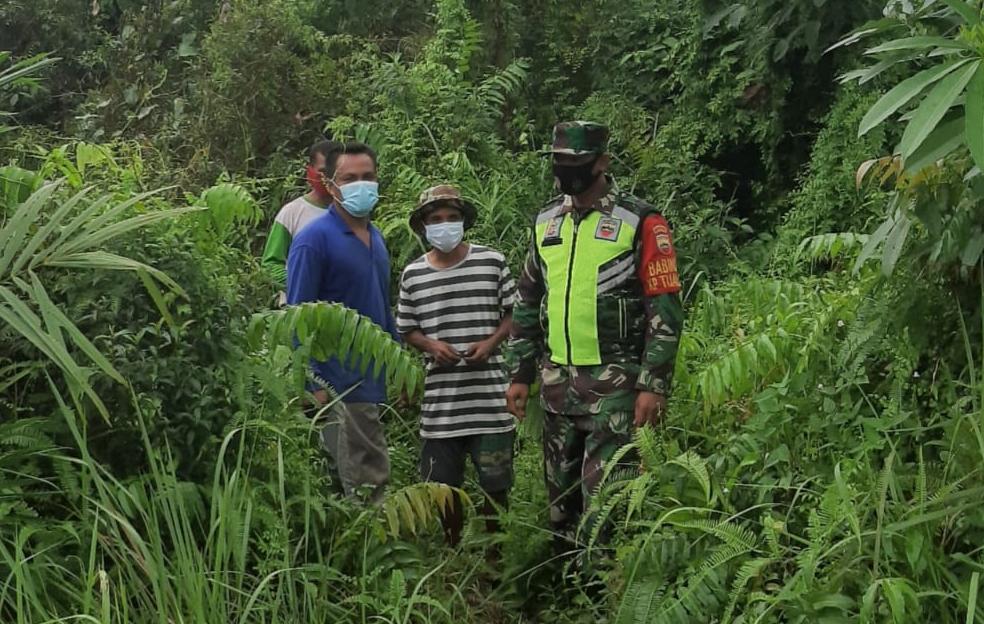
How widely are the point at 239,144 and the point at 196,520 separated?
6.37m

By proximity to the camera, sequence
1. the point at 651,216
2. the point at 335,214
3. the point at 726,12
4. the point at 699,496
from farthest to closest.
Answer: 1. the point at 726,12
2. the point at 335,214
3. the point at 651,216
4. the point at 699,496

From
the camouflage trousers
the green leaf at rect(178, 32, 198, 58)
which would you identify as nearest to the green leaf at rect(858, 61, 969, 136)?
the camouflage trousers

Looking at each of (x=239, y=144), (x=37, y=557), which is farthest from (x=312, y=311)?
(x=239, y=144)

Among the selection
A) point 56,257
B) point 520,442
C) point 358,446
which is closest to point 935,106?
point 56,257

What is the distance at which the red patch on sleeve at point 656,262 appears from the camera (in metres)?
4.38

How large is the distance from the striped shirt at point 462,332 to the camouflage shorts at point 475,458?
0.14ft

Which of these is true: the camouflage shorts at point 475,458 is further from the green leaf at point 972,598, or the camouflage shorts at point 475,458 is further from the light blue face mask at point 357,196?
the green leaf at point 972,598

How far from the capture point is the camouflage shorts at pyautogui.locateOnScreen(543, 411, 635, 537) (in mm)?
4414

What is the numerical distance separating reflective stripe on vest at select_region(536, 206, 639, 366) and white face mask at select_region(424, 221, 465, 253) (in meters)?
0.60

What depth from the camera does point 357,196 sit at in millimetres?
5117

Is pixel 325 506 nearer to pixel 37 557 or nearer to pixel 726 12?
pixel 37 557

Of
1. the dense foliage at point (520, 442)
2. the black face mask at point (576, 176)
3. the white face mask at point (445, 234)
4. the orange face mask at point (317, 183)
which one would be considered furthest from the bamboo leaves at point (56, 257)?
the orange face mask at point (317, 183)

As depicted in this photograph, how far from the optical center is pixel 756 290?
6234mm

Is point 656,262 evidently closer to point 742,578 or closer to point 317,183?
point 742,578
